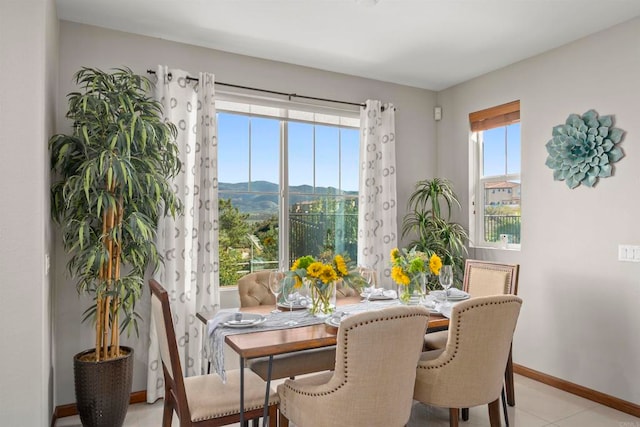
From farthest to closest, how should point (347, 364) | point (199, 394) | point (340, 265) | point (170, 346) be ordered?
point (340, 265)
point (199, 394)
point (170, 346)
point (347, 364)

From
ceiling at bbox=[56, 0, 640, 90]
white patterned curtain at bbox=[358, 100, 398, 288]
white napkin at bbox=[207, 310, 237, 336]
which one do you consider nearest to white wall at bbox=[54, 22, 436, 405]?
ceiling at bbox=[56, 0, 640, 90]

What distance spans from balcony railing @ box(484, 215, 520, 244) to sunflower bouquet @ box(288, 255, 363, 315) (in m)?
2.07

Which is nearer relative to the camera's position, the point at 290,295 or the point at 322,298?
the point at 322,298

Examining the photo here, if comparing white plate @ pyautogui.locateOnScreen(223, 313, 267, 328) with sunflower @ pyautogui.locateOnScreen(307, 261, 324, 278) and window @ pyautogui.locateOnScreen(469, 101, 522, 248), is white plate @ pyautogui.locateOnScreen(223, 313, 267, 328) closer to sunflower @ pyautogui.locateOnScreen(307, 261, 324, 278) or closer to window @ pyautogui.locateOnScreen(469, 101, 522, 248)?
sunflower @ pyautogui.locateOnScreen(307, 261, 324, 278)

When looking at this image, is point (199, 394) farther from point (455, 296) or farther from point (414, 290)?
point (455, 296)

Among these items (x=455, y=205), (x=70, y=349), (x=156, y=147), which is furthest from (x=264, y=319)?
(x=455, y=205)

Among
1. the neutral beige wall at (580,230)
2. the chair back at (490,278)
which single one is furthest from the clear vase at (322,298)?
the neutral beige wall at (580,230)

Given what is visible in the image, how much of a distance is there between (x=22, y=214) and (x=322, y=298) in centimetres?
161

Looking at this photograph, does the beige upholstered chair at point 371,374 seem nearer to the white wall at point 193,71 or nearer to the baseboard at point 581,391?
the white wall at point 193,71

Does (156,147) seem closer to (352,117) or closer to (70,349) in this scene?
(70,349)

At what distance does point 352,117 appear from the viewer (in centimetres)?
426

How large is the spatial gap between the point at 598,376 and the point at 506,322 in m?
1.60

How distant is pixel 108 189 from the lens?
8.66 feet

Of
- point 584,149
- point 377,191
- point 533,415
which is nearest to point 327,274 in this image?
point 533,415
